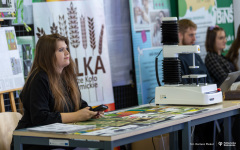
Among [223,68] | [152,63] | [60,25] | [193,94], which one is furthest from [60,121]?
[223,68]

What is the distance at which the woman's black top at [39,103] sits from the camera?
2.72 metres

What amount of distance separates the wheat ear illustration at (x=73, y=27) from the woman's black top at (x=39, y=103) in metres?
1.30

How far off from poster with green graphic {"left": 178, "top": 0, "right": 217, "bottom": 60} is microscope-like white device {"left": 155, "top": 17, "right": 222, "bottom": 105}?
2.12m

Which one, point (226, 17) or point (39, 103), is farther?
point (226, 17)

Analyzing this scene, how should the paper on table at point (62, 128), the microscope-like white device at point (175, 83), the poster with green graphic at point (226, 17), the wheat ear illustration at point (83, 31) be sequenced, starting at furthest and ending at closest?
the poster with green graphic at point (226, 17), the wheat ear illustration at point (83, 31), the microscope-like white device at point (175, 83), the paper on table at point (62, 128)

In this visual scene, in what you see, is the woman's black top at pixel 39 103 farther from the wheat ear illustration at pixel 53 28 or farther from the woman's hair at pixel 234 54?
the woman's hair at pixel 234 54

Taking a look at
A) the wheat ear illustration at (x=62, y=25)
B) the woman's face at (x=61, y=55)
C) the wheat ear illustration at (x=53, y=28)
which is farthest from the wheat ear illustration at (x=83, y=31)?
the woman's face at (x=61, y=55)

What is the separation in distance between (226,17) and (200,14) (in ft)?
2.54

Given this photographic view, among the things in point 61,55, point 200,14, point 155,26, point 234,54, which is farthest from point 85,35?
point 200,14

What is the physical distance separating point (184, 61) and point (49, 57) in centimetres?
167

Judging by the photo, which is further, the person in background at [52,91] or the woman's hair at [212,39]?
the woman's hair at [212,39]

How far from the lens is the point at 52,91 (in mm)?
2875

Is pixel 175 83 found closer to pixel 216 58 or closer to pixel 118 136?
pixel 118 136

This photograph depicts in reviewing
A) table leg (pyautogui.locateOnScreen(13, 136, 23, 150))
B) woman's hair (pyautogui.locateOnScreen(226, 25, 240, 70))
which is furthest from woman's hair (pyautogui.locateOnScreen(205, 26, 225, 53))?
table leg (pyautogui.locateOnScreen(13, 136, 23, 150))
